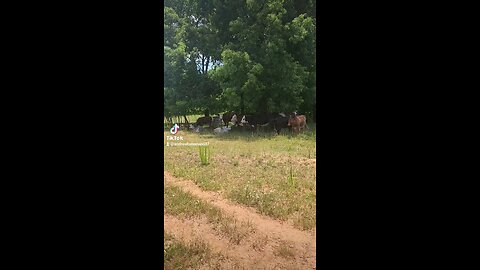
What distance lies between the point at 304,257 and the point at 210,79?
4.29 ft

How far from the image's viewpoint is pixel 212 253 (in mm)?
2406

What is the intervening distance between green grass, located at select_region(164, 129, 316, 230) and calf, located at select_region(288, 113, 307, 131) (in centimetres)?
7

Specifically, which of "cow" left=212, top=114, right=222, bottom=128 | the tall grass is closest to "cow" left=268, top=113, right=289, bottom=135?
"cow" left=212, top=114, right=222, bottom=128

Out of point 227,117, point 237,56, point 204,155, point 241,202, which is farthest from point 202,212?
point 237,56

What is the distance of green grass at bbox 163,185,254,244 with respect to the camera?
2459mm

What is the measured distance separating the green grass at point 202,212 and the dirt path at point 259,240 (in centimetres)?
3

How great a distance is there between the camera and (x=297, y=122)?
2715mm

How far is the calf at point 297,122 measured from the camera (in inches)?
105

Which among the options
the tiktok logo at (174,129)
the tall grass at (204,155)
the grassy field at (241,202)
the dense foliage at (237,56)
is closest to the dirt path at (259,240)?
the grassy field at (241,202)

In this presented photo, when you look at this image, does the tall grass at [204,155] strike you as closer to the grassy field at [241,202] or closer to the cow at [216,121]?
the grassy field at [241,202]

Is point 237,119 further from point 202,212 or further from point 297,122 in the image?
point 202,212

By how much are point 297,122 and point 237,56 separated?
0.59m
